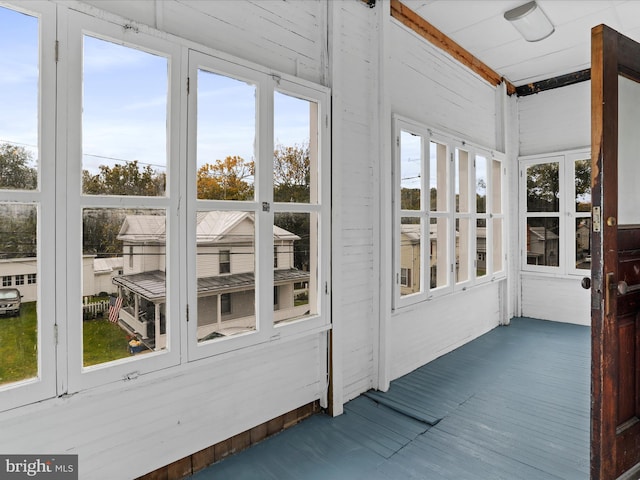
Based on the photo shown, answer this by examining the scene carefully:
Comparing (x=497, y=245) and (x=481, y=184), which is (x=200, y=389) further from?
(x=497, y=245)

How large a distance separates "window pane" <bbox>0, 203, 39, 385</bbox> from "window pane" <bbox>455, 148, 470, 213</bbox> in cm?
380

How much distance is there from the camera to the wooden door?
1.84m

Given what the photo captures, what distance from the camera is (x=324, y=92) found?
9.02 ft

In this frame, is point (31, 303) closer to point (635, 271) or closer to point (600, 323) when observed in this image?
point (600, 323)

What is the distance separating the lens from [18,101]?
161 cm

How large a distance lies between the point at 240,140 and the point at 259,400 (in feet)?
5.33

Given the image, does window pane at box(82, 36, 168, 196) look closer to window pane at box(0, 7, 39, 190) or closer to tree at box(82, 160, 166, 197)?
tree at box(82, 160, 166, 197)

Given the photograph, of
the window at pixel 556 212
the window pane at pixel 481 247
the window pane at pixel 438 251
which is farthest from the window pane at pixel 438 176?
the window at pixel 556 212

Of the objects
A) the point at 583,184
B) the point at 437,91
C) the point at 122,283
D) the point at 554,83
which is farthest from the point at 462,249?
the point at 122,283

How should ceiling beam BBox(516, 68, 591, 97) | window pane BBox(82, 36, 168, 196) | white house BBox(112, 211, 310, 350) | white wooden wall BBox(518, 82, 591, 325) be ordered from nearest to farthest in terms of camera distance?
window pane BBox(82, 36, 168, 196) → white house BBox(112, 211, 310, 350) → ceiling beam BBox(516, 68, 591, 97) → white wooden wall BBox(518, 82, 591, 325)

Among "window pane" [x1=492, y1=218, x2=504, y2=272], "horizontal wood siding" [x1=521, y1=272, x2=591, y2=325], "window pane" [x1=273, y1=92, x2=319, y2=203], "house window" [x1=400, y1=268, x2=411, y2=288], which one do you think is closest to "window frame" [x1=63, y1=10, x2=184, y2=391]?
"window pane" [x1=273, y1=92, x2=319, y2=203]

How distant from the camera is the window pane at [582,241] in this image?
505 centimetres

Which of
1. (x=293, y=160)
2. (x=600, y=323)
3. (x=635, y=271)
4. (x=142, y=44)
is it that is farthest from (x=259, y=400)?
(x=635, y=271)

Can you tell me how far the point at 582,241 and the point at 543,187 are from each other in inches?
35.1
